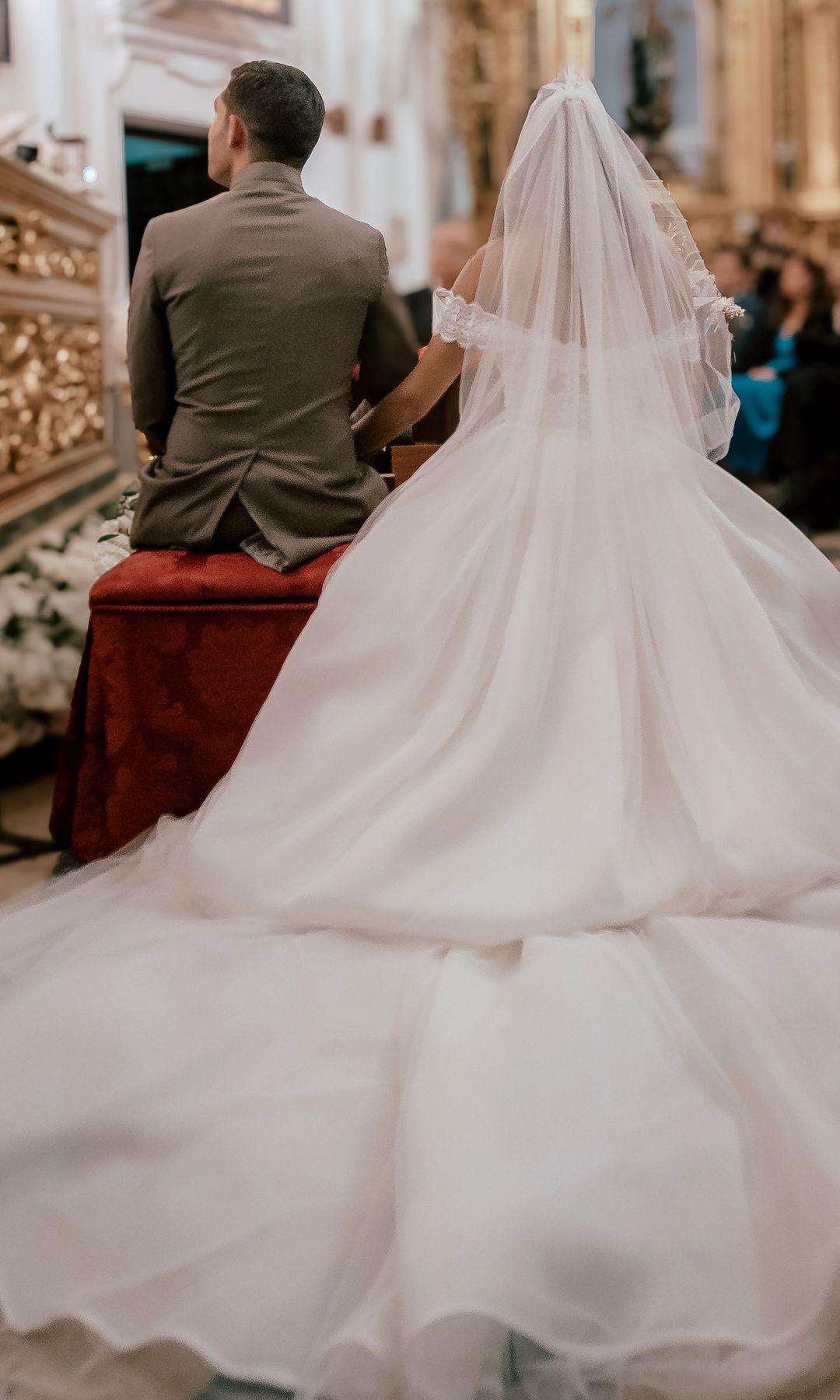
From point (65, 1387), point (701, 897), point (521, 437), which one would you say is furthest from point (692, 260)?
point (65, 1387)

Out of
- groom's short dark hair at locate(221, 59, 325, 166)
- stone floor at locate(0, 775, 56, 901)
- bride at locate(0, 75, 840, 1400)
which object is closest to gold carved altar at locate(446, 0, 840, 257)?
stone floor at locate(0, 775, 56, 901)

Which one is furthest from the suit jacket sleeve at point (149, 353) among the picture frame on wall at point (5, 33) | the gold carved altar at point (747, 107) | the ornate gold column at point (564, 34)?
the ornate gold column at point (564, 34)

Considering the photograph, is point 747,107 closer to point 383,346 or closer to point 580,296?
point 383,346

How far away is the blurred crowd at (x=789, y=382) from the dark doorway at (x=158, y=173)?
3.34 m

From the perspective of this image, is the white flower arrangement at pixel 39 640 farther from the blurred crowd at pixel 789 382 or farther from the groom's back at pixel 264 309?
the blurred crowd at pixel 789 382

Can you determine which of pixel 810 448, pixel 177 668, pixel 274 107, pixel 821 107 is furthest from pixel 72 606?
pixel 821 107

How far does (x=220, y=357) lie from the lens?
8.30 ft

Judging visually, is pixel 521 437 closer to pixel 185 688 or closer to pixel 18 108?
pixel 185 688

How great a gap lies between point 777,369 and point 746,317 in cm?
38

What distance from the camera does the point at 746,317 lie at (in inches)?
293

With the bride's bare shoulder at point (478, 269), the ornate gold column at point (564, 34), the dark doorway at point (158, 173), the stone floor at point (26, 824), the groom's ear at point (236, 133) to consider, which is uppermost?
the ornate gold column at point (564, 34)

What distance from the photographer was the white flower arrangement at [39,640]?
11.7 feet

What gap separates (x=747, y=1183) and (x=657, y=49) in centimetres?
1037

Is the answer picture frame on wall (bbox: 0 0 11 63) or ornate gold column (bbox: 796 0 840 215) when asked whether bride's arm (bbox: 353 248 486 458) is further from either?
ornate gold column (bbox: 796 0 840 215)
